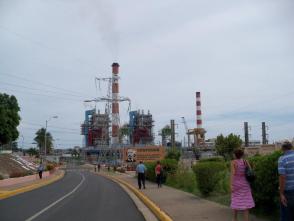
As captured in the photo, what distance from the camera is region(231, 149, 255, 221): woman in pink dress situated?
951 centimetres

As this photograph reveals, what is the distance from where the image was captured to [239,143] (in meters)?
79.2

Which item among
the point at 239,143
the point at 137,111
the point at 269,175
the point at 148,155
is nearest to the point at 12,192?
the point at 269,175

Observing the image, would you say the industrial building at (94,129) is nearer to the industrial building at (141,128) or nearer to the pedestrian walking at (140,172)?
the industrial building at (141,128)

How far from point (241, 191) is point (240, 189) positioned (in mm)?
43

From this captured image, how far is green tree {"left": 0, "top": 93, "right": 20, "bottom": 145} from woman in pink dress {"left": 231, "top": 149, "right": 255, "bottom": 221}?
60447mm

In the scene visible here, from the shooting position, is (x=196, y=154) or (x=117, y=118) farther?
(x=196, y=154)

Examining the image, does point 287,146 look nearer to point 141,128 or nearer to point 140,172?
point 140,172

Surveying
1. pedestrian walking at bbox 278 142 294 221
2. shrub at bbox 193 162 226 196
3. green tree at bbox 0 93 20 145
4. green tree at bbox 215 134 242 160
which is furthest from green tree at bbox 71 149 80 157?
pedestrian walking at bbox 278 142 294 221

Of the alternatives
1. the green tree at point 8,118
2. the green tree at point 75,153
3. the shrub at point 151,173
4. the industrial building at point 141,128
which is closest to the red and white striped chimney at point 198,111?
the industrial building at point 141,128

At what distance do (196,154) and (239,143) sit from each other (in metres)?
39.2

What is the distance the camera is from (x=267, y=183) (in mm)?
11016

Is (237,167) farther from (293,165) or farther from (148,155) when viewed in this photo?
(148,155)

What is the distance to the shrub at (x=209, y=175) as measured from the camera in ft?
60.6

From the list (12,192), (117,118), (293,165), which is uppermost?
(117,118)
